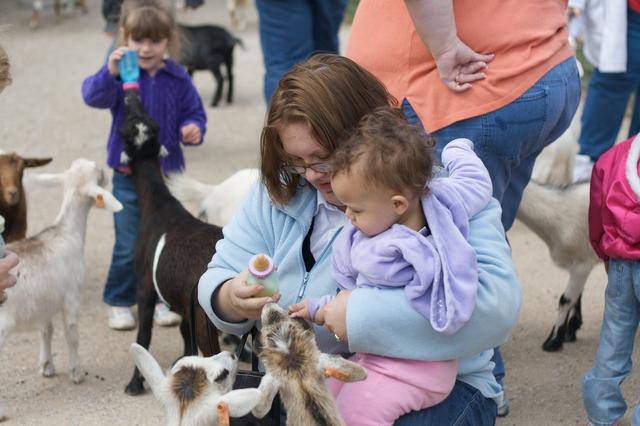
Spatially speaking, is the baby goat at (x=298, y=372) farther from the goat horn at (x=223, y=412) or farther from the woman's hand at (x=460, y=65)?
the woman's hand at (x=460, y=65)

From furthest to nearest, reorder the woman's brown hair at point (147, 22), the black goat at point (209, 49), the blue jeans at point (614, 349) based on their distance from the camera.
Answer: the black goat at point (209, 49) → the woman's brown hair at point (147, 22) → the blue jeans at point (614, 349)

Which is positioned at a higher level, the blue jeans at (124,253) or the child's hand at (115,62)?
the child's hand at (115,62)

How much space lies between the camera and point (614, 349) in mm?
3588

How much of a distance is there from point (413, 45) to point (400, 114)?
21.4 inches

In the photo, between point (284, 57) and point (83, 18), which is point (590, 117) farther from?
point (83, 18)

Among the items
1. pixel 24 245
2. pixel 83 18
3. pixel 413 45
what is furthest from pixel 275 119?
pixel 83 18

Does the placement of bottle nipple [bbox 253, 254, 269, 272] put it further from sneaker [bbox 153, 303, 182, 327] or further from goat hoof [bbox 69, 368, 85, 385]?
sneaker [bbox 153, 303, 182, 327]

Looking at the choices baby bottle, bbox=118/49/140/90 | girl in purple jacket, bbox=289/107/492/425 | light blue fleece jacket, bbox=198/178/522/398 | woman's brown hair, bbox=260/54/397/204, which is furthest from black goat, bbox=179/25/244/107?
girl in purple jacket, bbox=289/107/492/425

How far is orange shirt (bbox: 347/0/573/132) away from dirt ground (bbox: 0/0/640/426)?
1.30 meters

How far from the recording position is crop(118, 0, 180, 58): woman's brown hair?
16.2ft

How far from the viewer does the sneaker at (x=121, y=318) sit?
4.84m

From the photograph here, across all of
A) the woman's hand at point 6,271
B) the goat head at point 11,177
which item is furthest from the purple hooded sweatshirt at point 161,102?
the woman's hand at point 6,271

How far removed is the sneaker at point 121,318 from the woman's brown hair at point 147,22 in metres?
1.42

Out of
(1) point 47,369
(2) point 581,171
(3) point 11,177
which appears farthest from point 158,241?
(2) point 581,171
